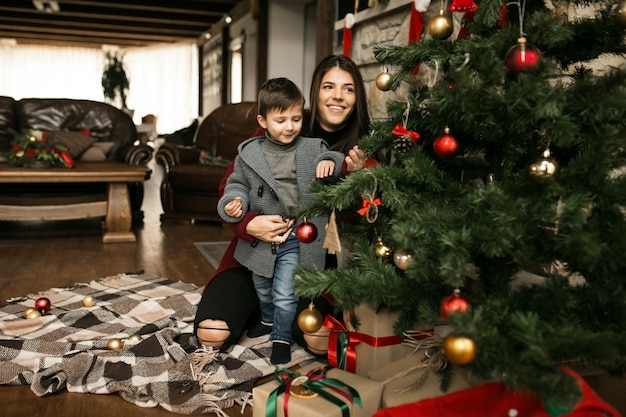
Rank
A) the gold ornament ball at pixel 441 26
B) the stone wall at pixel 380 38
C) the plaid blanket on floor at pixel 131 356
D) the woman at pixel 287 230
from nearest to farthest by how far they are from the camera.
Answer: the gold ornament ball at pixel 441 26 < the plaid blanket on floor at pixel 131 356 < the woman at pixel 287 230 < the stone wall at pixel 380 38

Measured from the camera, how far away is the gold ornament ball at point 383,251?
1467 mm

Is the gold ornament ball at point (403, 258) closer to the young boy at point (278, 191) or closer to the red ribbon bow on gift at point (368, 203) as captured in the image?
the red ribbon bow on gift at point (368, 203)

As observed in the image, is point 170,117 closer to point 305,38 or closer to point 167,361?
point 305,38

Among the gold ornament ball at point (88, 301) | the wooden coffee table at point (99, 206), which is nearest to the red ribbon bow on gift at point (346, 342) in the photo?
the gold ornament ball at point (88, 301)

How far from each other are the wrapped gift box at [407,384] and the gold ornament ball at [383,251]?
11.4 inches

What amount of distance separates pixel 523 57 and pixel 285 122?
0.91 metres

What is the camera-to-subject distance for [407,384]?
4.68 feet

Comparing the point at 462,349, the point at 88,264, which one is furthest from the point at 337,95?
the point at 88,264

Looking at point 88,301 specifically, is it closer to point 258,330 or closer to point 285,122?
point 258,330

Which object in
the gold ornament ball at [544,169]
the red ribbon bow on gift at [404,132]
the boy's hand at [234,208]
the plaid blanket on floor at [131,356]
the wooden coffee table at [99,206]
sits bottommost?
the plaid blanket on floor at [131,356]

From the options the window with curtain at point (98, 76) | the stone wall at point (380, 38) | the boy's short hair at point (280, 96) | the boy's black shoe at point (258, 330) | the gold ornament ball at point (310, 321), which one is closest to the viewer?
the gold ornament ball at point (310, 321)

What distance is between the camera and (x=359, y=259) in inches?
57.8

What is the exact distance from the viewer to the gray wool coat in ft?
6.30

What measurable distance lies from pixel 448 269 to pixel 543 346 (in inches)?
8.3
